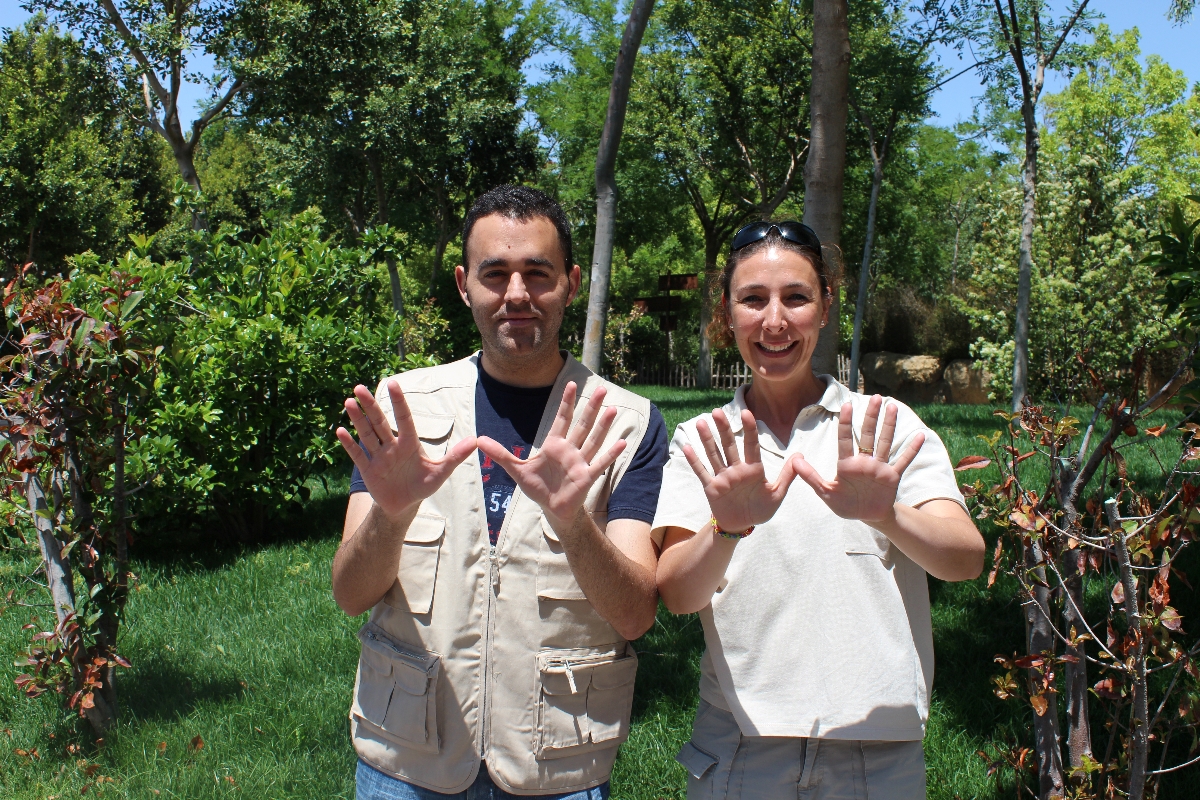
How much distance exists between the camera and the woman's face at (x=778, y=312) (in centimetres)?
206

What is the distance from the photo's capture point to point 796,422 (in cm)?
211

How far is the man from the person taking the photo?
74.9 inches

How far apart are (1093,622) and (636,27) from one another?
5861mm

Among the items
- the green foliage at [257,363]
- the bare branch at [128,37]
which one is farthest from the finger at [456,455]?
the bare branch at [128,37]

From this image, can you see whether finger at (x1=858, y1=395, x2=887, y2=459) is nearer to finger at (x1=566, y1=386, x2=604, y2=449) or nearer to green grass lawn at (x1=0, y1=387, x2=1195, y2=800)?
finger at (x1=566, y1=386, x2=604, y2=449)

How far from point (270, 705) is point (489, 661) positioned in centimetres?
257

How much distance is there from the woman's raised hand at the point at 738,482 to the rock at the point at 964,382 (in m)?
19.8

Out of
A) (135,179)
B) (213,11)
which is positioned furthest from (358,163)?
(135,179)

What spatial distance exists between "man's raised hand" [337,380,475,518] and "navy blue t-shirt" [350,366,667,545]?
0.28 metres

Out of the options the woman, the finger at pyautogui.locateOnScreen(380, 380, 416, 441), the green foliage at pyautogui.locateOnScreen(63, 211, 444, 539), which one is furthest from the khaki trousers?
the green foliage at pyautogui.locateOnScreen(63, 211, 444, 539)

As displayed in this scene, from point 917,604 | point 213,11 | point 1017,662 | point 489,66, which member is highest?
point 489,66

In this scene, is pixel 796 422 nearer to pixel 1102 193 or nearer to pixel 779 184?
pixel 1102 193

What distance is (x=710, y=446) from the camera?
1.77m

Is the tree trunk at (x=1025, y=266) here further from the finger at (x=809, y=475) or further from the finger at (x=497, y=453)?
the finger at (x=497, y=453)
